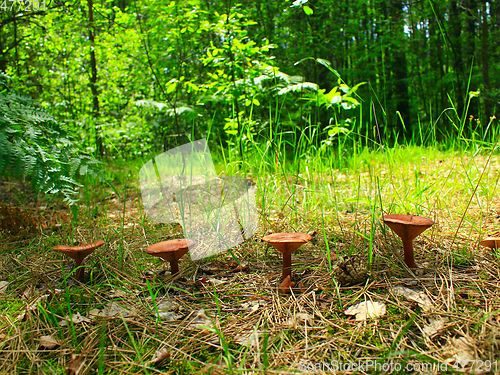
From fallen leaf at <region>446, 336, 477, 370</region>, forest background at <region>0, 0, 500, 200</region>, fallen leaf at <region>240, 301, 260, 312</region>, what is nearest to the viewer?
fallen leaf at <region>446, 336, 477, 370</region>

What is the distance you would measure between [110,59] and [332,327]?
7.01m

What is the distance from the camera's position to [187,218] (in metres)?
2.24

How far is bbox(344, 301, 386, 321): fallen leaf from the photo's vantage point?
113 centimetres

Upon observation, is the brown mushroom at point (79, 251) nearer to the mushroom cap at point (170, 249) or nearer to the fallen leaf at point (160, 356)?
the mushroom cap at point (170, 249)

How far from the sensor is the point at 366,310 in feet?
3.83

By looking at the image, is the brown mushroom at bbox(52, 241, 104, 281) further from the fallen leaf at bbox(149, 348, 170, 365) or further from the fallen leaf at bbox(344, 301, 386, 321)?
the fallen leaf at bbox(344, 301, 386, 321)

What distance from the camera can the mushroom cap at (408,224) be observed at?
1222 mm

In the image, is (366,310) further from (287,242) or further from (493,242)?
(493,242)

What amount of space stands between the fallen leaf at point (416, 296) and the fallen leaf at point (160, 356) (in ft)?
3.24

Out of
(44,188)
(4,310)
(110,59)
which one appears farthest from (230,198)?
(110,59)

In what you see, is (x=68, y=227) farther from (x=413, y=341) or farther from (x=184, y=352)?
(x=413, y=341)

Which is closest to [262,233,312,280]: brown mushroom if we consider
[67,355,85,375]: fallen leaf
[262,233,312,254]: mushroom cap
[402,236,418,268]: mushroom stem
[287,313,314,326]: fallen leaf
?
[262,233,312,254]: mushroom cap

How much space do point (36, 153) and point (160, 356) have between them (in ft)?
5.15

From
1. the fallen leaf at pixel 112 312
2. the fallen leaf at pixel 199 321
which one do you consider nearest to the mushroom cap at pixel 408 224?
the fallen leaf at pixel 199 321
